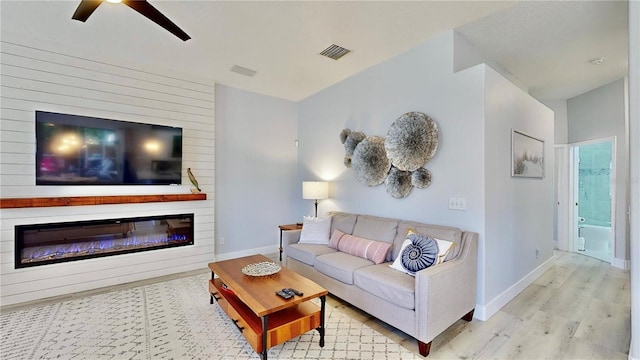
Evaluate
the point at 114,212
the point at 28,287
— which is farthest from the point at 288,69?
the point at 28,287

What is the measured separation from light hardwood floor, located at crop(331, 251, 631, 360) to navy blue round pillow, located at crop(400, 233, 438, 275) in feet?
1.93

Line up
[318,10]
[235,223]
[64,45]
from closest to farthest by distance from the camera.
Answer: [318,10] < [64,45] < [235,223]

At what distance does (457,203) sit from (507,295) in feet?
3.90

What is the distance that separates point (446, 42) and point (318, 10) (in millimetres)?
1428

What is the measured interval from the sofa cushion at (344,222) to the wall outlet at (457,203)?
4.04ft

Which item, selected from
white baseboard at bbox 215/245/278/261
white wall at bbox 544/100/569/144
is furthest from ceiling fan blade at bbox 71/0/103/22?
white wall at bbox 544/100/569/144

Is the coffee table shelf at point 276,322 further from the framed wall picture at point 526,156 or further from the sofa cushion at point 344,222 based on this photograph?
the framed wall picture at point 526,156

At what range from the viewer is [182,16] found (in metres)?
2.57

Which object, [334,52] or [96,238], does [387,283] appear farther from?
[96,238]

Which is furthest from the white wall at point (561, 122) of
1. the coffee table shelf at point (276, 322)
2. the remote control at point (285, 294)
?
the remote control at point (285, 294)

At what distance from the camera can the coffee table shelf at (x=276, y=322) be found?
6.20 ft

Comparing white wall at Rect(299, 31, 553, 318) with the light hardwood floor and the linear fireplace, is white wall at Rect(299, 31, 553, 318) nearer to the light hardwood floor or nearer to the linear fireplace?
the light hardwood floor

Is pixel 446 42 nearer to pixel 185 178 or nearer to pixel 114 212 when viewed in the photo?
pixel 185 178

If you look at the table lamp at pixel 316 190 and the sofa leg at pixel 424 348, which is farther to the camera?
the table lamp at pixel 316 190
